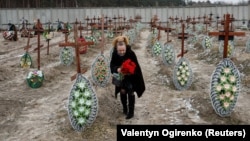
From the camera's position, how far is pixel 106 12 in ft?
139

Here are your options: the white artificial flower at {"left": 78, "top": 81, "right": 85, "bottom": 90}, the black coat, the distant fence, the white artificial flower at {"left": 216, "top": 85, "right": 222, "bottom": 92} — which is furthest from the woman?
the distant fence

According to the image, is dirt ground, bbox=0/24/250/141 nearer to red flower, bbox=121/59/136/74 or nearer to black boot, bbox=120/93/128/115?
black boot, bbox=120/93/128/115

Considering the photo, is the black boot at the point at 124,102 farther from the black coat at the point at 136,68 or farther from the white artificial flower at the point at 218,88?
the white artificial flower at the point at 218,88

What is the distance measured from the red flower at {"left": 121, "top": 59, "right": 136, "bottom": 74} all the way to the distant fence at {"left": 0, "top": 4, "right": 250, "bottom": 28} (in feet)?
117

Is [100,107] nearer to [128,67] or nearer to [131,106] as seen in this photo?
[131,106]

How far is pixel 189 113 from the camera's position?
6.65m

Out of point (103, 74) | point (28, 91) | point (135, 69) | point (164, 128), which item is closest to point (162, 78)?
point (103, 74)

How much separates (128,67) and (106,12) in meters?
Answer: 37.7

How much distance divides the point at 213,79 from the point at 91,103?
218cm

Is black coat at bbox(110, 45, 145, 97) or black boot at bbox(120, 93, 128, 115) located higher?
black coat at bbox(110, 45, 145, 97)

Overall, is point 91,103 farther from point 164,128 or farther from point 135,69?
point 164,128

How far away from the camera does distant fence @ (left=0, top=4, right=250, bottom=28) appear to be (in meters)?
40.6

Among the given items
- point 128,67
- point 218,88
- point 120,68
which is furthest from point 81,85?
point 218,88

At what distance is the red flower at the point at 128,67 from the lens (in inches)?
219
